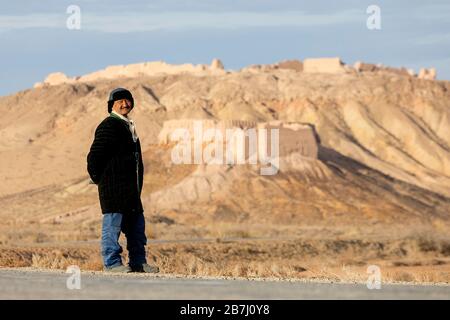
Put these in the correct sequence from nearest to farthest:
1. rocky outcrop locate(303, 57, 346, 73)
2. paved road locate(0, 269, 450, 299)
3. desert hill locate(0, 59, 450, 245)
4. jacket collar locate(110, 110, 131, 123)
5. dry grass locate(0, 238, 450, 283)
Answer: paved road locate(0, 269, 450, 299) < jacket collar locate(110, 110, 131, 123) < dry grass locate(0, 238, 450, 283) < desert hill locate(0, 59, 450, 245) < rocky outcrop locate(303, 57, 346, 73)

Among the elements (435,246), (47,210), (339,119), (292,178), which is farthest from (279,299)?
(339,119)

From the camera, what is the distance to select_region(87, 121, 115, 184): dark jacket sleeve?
40.6 feet

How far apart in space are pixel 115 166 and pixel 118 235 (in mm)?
790

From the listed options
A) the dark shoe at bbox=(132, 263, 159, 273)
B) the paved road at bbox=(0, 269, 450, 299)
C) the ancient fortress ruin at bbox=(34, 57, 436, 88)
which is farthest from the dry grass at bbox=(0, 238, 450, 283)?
the ancient fortress ruin at bbox=(34, 57, 436, 88)

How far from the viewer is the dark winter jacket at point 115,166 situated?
12.4 metres

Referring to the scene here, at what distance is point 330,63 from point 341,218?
69.3 meters

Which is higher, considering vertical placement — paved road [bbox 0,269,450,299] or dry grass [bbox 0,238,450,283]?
paved road [bbox 0,269,450,299]

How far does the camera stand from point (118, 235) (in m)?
12.3

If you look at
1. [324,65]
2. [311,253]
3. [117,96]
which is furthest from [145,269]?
[324,65]

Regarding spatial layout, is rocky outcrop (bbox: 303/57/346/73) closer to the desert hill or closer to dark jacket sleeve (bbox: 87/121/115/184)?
the desert hill

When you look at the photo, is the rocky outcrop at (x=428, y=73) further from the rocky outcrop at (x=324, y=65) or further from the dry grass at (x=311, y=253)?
the dry grass at (x=311, y=253)

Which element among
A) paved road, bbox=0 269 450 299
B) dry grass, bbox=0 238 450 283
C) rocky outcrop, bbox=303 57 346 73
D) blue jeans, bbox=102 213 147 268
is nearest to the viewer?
paved road, bbox=0 269 450 299

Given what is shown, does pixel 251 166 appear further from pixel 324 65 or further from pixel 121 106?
pixel 121 106

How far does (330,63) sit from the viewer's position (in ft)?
451
